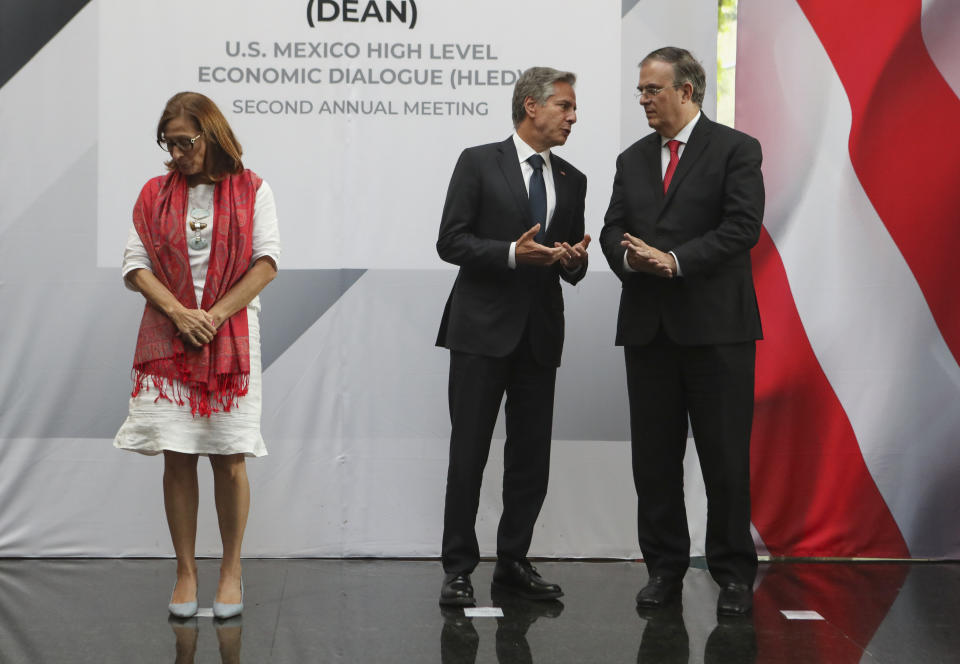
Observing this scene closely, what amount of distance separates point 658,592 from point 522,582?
46cm

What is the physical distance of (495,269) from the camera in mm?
3646

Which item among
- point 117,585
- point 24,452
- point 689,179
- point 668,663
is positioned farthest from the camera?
point 24,452

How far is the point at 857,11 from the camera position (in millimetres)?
4465

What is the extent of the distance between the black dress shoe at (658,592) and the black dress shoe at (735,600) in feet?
0.59

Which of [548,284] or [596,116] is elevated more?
[596,116]

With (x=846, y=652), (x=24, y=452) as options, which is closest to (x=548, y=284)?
(x=846, y=652)

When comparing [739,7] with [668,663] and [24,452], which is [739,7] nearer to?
[668,663]

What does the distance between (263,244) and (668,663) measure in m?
1.73

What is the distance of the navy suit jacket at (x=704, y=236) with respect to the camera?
3.51 meters

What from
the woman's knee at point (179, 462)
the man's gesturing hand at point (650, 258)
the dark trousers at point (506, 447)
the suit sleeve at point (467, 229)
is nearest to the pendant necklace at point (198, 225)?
the woman's knee at point (179, 462)

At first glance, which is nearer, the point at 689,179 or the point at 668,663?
the point at 668,663

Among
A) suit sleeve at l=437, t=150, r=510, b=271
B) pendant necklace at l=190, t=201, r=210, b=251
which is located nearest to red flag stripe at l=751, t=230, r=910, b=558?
suit sleeve at l=437, t=150, r=510, b=271

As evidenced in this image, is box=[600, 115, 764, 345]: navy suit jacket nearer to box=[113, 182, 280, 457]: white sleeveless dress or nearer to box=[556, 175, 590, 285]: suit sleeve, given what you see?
box=[556, 175, 590, 285]: suit sleeve

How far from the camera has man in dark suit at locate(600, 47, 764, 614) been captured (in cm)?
354
